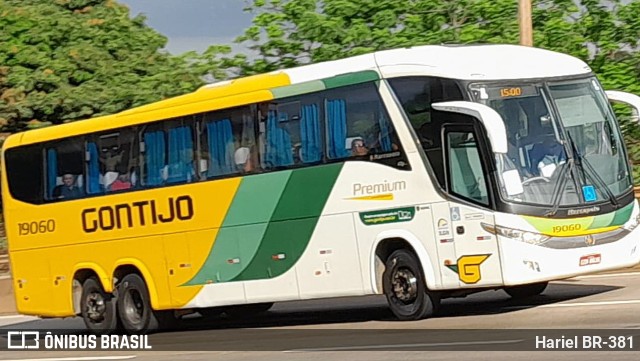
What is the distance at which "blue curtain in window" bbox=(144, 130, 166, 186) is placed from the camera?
19891 mm

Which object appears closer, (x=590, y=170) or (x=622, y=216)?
(x=590, y=170)

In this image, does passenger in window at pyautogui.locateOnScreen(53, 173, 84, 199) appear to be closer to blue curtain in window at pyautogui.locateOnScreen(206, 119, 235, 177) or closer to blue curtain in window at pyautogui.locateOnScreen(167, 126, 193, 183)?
blue curtain in window at pyautogui.locateOnScreen(167, 126, 193, 183)

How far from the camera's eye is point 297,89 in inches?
711

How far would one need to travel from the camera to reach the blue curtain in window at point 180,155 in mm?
19484

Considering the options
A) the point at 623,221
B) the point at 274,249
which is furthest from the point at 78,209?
the point at 623,221

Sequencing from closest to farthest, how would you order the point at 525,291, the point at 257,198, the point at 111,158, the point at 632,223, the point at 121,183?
the point at 632,223 < the point at 257,198 < the point at 525,291 < the point at 121,183 < the point at 111,158

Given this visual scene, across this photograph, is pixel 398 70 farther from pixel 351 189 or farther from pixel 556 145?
pixel 556 145

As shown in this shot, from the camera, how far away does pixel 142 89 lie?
3403 cm

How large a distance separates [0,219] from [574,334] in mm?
22775

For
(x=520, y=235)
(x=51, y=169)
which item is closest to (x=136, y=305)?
(x=51, y=169)

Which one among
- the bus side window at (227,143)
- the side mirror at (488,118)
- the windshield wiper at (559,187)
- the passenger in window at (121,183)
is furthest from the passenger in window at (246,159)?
the windshield wiper at (559,187)

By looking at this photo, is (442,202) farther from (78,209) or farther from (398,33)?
(398,33)

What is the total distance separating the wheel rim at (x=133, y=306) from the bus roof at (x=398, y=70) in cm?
294

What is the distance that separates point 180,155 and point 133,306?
2711 millimetres
